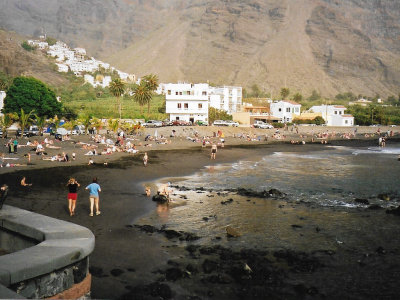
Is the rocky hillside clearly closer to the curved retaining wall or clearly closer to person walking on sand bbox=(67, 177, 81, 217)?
person walking on sand bbox=(67, 177, 81, 217)

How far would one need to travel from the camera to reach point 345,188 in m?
26.8

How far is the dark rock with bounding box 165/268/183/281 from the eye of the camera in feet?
35.0

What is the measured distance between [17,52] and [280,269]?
162 m

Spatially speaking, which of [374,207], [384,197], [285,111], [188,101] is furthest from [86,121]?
[285,111]

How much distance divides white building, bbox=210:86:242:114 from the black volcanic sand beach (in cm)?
8155

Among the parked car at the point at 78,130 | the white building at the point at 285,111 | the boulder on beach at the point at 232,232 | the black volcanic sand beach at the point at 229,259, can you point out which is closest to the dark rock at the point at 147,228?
the black volcanic sand beach at the point at 229,259

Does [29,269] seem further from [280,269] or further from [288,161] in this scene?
[288,161]

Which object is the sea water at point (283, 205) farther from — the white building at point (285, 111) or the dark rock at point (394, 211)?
the white building at point (285, 111)

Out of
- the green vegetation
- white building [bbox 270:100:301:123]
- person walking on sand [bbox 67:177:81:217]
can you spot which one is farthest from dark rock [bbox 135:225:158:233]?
white building [bbox 270:100:301:123]

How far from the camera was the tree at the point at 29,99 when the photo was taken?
63406mm

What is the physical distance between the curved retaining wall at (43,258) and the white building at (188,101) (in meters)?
78.1

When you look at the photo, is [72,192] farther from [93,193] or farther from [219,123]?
[219,123]

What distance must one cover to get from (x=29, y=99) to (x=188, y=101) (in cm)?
3403

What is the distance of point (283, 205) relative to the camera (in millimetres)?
20781
